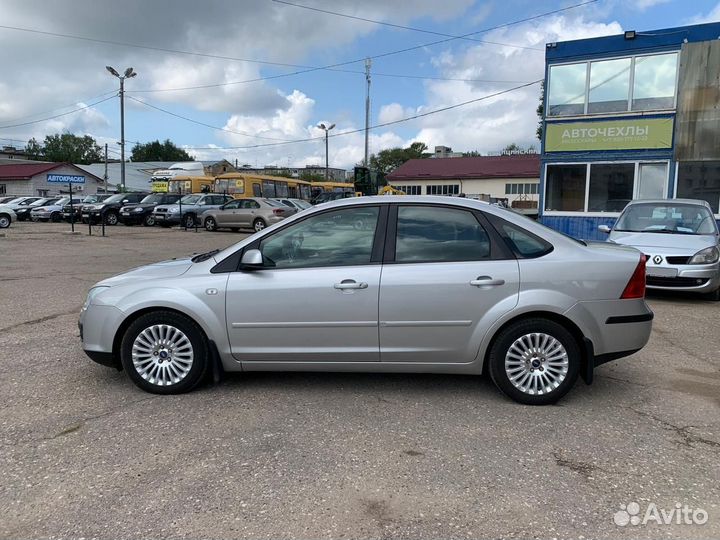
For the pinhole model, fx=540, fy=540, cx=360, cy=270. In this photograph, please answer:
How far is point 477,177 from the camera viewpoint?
48000 millimetres

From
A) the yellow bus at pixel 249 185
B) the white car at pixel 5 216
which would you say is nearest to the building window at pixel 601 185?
the yellow bus at pixel 249 185

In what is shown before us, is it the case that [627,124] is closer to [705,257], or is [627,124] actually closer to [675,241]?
[675,241]

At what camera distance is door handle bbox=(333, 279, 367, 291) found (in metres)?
4.10

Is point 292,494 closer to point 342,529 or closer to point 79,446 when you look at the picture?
point 342,529

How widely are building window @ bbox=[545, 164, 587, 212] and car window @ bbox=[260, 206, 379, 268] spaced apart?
12703mm

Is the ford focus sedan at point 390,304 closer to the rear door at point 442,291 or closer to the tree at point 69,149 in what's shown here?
the rear door at point 442,291

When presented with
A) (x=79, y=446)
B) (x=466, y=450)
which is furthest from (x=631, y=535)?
(x=79, y=446)

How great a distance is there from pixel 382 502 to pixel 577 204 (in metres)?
14.3

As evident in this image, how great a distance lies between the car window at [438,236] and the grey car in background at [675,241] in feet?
17.6

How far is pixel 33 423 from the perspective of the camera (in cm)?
388

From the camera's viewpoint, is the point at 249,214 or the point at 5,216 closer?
the point at 249,214

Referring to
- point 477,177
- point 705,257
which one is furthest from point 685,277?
point 477,177

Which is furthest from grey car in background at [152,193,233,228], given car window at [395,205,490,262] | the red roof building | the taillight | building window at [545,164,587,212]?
the red roof building

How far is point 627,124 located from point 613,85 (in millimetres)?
1175
